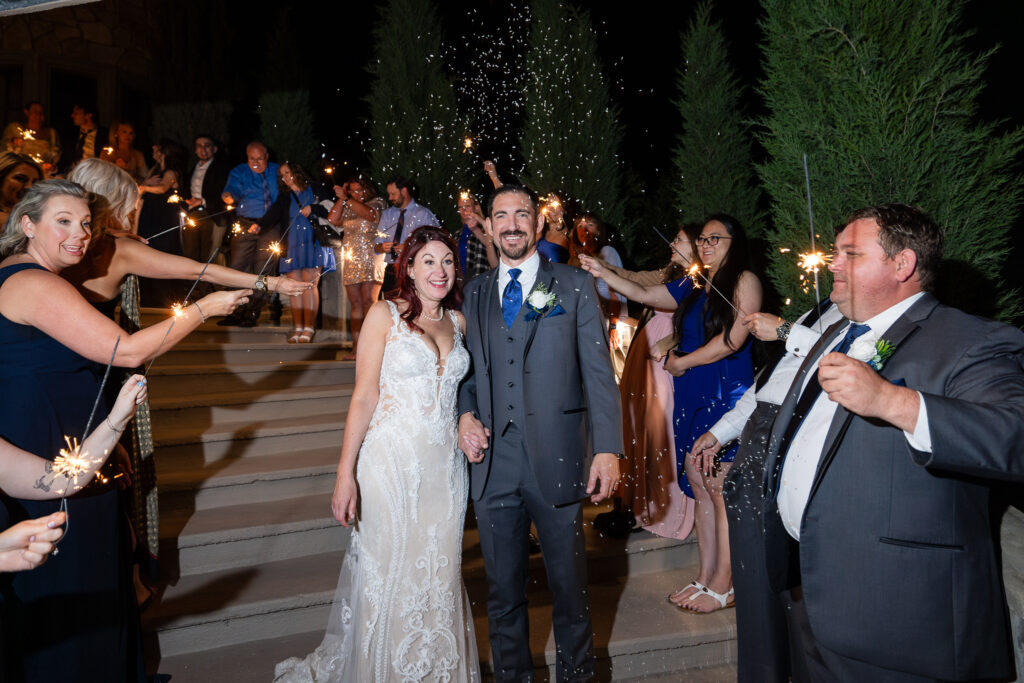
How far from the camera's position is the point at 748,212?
7.80 meters

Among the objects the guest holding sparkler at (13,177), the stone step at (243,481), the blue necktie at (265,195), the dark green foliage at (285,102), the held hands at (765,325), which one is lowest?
the stone step at (243,481)

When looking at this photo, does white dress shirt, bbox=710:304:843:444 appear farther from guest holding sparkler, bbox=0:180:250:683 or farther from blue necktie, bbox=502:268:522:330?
guest holding sparkler, bbox=0:180:250:683

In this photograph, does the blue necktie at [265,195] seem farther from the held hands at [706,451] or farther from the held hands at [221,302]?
the held hands at [706,451]

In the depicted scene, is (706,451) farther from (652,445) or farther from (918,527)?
(652,445)

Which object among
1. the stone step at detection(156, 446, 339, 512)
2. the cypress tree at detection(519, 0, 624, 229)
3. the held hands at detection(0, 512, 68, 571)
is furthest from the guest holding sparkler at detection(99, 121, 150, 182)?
the held hands at detection(0, 512, 68, 571)

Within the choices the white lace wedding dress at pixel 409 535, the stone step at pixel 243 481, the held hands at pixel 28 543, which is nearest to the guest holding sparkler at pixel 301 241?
the stone step at pixel 243 481

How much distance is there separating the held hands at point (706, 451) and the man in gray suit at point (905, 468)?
107 centimetres

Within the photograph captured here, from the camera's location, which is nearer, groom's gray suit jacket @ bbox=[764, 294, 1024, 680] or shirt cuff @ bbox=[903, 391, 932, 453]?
shirt cuff @ bbox=[903, 391, 932, 453]

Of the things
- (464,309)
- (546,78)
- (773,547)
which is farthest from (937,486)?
(546,78)

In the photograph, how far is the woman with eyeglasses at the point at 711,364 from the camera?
3.97 meters

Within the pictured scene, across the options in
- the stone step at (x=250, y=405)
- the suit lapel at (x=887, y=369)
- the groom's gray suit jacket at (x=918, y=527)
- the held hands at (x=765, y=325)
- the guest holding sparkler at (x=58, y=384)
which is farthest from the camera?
the stone step at (x=250, y=405)

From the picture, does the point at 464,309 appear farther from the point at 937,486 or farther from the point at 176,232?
the point at 176,232

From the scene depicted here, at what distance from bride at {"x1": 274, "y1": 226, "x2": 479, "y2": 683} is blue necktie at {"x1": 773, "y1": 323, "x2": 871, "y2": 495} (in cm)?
140

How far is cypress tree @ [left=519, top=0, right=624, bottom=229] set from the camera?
8.84 metres
